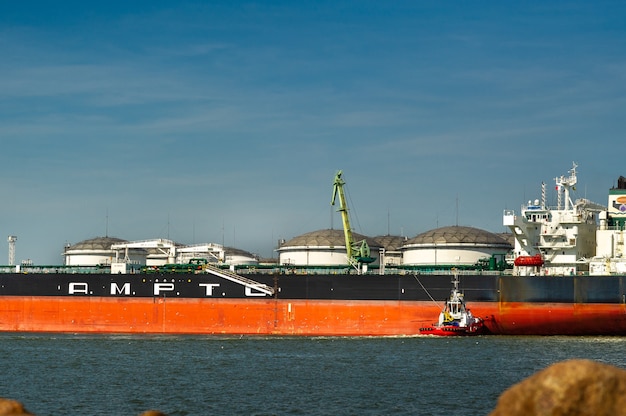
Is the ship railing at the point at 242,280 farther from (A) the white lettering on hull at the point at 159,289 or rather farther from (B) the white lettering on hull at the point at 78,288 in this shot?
(B) the white lettering on hull at the point at 78,288

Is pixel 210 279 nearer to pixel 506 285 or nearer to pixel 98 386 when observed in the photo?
pixel 506 285

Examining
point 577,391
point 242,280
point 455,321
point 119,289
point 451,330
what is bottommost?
point 451,330

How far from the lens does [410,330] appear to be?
49.5m

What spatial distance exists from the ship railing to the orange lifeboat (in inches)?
551

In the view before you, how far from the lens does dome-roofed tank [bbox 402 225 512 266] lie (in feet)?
207

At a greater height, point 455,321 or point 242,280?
point 242,280

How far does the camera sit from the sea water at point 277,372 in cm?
2594

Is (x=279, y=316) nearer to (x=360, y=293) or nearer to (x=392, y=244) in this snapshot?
(x=360, y=293)

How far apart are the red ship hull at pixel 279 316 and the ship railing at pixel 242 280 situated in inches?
25.6

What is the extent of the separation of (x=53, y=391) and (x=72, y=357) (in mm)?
10258

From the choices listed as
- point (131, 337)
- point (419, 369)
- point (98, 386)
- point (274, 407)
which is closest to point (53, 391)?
point (98, 386)

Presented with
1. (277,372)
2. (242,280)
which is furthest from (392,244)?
(277,372)

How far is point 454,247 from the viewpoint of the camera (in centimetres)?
6338

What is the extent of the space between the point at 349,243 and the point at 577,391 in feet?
163
